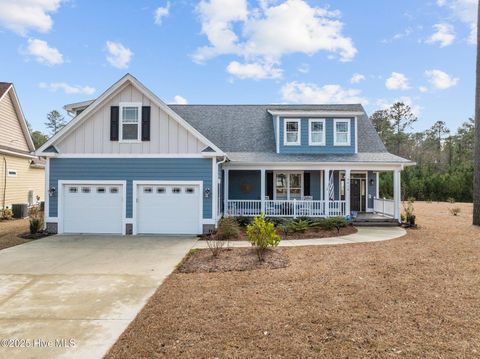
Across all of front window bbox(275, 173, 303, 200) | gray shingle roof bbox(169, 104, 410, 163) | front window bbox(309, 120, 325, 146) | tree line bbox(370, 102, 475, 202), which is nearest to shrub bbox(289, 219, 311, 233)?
gray shingle roof bbox(169, 104, 410, 163)

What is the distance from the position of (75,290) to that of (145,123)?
7.60m

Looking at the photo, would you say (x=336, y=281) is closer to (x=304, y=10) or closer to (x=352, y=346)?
(x=352, y=346)

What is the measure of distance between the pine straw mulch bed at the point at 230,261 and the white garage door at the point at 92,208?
4.97m

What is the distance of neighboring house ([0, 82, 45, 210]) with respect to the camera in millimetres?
17672

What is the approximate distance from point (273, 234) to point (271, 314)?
3.66 metres

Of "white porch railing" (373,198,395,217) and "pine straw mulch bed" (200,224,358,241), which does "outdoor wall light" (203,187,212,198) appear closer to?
"pine straw mulch bed" (200,224,358,241)

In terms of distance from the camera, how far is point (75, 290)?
6008 mm

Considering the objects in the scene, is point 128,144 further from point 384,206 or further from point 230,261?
point 384,206

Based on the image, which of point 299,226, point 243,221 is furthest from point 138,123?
point 299,226

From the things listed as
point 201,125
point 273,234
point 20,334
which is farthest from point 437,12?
point 20,334

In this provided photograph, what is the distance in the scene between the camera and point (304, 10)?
13.3 metres

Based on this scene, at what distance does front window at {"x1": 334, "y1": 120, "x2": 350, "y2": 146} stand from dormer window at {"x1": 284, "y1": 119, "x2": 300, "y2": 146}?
2001mm

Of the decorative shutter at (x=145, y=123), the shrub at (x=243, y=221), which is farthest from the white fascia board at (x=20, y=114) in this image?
the shrub at (x=243, y=221)

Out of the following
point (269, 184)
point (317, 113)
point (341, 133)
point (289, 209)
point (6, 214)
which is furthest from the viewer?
point (6, 214)
